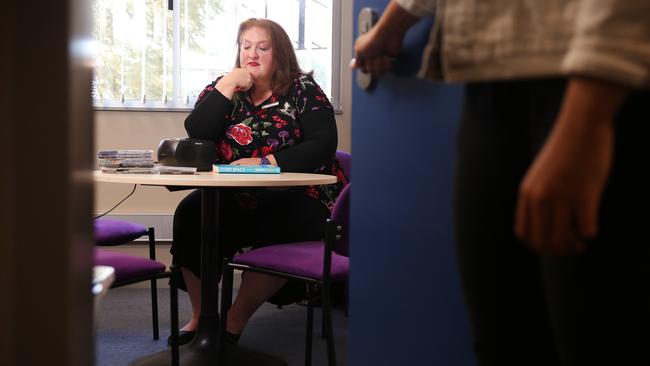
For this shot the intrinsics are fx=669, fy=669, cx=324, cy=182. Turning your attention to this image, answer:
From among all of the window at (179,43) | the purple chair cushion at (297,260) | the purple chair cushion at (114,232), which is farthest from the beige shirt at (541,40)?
the window at (179,43)

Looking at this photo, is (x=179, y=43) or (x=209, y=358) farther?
(x=179, y=43)

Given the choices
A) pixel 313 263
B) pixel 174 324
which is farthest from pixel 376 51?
pixel 174 324

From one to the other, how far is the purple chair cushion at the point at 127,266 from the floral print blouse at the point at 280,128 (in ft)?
2.38

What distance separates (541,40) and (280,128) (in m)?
2.05

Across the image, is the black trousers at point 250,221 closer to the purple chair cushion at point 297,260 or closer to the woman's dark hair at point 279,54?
the purple chair cushion at point 297,260

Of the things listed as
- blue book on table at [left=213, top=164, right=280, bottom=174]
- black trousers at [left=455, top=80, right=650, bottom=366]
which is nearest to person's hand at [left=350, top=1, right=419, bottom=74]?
black trousers at [left=455, top=80, right=650, bottom=366]

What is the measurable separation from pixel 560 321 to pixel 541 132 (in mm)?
192

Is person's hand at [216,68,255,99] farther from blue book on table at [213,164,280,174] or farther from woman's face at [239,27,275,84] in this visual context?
blue book on table at [213,164,280,174]

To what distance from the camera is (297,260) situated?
214cm

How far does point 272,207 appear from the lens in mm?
2639

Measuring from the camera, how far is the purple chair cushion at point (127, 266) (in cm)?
198

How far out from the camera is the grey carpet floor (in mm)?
2604

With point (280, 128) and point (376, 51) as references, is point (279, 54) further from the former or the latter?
point (376, 51)

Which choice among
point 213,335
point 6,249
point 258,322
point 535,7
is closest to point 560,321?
point 535,7
